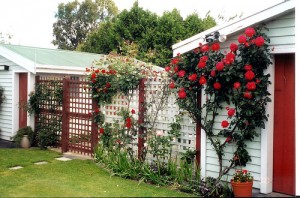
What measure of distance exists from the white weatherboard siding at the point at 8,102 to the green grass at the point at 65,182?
9.69 feet

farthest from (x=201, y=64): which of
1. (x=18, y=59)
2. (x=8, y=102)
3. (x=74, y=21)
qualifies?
(x=74, y=21)

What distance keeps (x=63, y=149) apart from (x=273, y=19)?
252 inches

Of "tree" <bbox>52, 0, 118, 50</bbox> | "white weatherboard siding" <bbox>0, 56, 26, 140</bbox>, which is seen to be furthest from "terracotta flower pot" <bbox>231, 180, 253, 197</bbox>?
"tree" <bbox>52, 0, 118, 50</bbox>

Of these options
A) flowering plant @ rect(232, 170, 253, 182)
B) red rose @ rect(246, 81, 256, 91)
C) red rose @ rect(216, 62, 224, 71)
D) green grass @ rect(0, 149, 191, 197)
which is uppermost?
red rose @ rect(216, 62, 224, 71)

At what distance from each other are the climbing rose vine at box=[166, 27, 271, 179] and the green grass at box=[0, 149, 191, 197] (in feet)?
4.29


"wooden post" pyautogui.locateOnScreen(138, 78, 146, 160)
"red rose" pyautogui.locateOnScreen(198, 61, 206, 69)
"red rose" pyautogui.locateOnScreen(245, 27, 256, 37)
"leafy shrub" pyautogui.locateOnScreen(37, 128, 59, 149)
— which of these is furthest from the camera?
"leafy shrub" pyautogui.locateOnScreen(37, 128, 59, 149)

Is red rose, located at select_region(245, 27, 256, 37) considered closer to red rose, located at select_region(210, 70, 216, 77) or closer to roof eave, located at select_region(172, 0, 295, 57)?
roof eave, located at select_region(172, 0, 295, 57)

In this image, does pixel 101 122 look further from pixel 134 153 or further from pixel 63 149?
pixel 63 149

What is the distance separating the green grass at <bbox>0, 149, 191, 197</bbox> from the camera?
6.02 meters

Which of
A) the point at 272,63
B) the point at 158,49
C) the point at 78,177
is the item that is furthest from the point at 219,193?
the point at 158,49

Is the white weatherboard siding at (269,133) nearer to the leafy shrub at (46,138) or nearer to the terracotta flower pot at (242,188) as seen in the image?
the terracotta flower pot at (242,188)

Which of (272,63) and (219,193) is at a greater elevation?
(272,63)

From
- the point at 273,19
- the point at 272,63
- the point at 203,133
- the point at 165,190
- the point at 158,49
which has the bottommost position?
the point at 165,190

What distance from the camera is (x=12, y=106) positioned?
37.6ft
